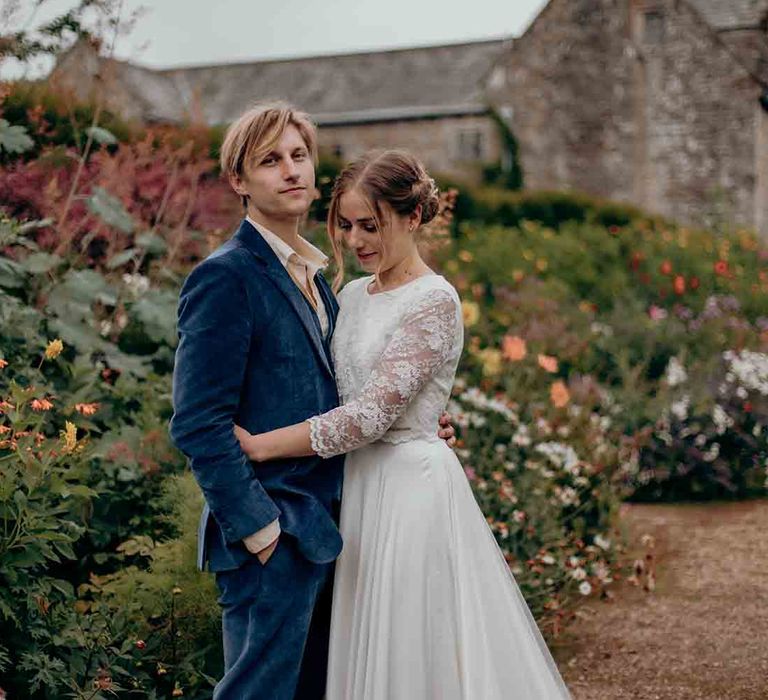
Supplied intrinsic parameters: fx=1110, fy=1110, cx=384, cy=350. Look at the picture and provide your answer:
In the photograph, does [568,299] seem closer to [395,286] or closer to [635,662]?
[635,662]

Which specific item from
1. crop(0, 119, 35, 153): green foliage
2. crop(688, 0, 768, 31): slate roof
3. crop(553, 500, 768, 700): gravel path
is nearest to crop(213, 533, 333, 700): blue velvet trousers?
crop(553, 500, 768, 700): gravel path

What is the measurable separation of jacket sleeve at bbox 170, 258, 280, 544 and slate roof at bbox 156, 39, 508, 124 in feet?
80.8

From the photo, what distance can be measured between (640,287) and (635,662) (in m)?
5.87

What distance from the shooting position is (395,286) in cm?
283

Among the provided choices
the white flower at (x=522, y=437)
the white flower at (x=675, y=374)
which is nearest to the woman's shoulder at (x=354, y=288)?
the white flower at (x=522, y=437)

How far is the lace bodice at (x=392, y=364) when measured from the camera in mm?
2582

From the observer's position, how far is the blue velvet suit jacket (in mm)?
2455

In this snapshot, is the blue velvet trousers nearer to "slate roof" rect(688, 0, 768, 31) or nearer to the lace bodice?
the lace bodice

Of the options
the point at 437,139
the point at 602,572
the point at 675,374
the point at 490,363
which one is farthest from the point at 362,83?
the point at 602,572

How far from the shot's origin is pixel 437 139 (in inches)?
1091

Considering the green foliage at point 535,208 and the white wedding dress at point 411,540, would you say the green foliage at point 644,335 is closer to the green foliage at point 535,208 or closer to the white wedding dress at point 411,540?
the white wedding dress at point 411,540

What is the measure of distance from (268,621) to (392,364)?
660 millimetres

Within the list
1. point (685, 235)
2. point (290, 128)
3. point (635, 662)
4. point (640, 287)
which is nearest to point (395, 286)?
point (290, 128)

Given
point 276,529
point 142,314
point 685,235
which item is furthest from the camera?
point 685,235
